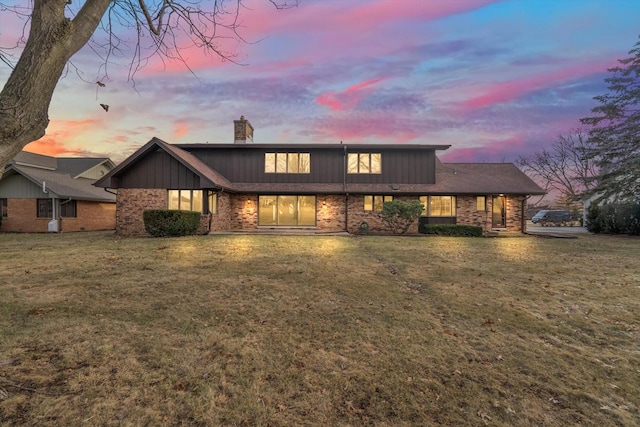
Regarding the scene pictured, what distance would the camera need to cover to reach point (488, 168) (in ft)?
75.5

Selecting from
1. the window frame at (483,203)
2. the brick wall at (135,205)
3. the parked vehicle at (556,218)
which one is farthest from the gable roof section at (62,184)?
the parked vehicle at (556,218)

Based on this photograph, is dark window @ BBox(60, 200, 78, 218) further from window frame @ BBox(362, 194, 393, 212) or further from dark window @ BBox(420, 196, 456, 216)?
dark window @ BBox(420, 196, 456, 216)

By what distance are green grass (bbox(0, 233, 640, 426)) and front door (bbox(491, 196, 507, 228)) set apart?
15.1 m

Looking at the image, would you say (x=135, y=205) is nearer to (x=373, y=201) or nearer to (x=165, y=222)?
(x=165, y=222)

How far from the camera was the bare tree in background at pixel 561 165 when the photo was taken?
37219 millimetres

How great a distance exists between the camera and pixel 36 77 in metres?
2.58

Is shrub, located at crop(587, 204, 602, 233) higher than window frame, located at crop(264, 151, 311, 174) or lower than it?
lower

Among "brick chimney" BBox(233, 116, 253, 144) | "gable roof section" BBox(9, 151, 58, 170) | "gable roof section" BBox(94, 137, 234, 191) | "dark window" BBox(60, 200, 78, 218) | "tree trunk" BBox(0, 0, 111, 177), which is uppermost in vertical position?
"brick chimney" BBox(233, 116, 253, 144)

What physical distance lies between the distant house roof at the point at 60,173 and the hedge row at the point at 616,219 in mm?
34735

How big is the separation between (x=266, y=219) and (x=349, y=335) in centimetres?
1702

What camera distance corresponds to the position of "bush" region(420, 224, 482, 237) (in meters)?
17.9

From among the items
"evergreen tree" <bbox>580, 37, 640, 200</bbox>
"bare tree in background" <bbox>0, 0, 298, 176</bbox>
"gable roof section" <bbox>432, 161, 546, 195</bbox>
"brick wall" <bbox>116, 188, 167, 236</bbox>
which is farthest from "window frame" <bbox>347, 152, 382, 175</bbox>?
"bare tree in background" <bbox>0, 0, 298, 176</bbox>

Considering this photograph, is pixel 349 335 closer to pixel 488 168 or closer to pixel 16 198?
pixel 488 168

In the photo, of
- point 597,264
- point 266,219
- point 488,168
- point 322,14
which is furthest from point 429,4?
point 488,168
